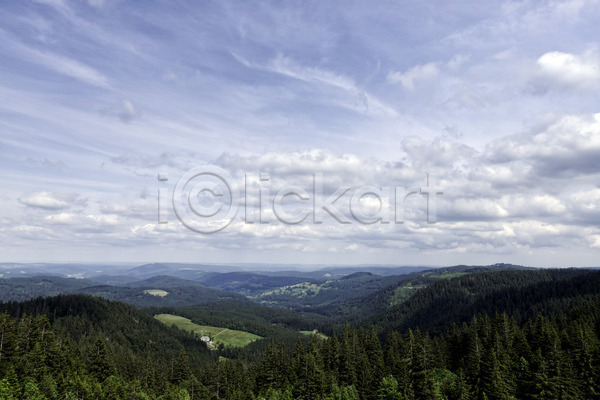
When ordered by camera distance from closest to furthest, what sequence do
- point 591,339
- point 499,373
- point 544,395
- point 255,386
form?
point 544,395, point 499,373, point 591,339, point 255,386

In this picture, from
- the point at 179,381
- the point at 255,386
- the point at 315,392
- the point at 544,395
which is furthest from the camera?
the point at 179,381

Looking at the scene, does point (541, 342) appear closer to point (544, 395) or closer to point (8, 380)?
point (544, 395)

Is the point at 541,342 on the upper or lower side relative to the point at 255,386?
upper

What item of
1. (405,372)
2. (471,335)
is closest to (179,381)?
(405,372)

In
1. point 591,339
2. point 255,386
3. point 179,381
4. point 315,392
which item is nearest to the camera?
point 315,392

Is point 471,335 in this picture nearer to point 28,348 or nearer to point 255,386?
point 255,386

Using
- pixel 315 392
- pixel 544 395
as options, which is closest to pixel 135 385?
pixel 315 392

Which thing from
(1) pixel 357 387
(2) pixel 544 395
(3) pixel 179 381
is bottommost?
(3) pixel 179 381

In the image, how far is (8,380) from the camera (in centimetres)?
7606

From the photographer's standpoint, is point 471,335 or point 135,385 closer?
point 135,385

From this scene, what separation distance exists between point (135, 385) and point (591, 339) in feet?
380

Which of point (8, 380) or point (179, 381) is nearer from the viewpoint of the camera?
point (8, 380)

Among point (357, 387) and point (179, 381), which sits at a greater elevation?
point (357, 387)

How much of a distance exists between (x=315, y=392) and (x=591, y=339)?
68667 mm
